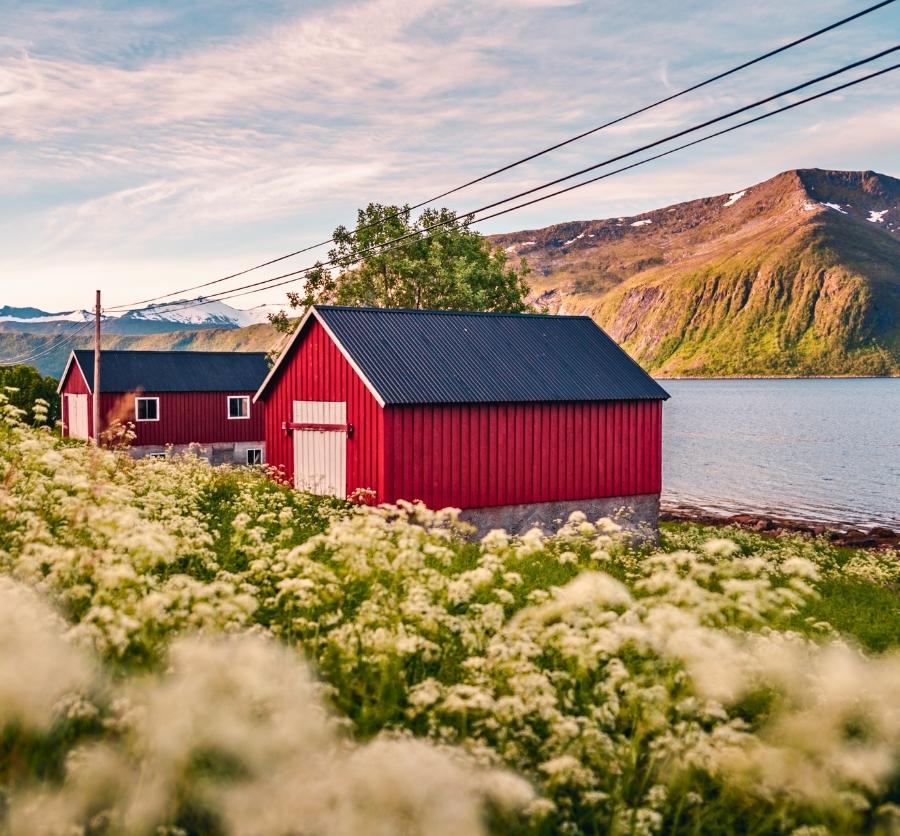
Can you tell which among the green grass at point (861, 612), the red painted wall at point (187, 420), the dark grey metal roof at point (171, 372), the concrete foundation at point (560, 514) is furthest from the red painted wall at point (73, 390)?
the green grass at point (861, 612)

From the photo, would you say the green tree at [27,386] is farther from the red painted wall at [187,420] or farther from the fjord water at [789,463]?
the fjord water at [789,463]

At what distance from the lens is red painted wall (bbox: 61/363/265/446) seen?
148 ft

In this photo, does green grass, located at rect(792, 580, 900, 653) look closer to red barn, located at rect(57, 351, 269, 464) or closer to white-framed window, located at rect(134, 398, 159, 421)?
red barn, located at rect(57, 351, 269, 464)

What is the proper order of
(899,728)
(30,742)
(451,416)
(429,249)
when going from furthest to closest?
(429,249)
(451,416)
(899,728)
(30,742)

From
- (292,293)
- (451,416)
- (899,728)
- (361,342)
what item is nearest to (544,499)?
(451,416)

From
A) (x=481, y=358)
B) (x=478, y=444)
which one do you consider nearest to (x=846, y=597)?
(x=478, y=444)

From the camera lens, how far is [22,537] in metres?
8.29

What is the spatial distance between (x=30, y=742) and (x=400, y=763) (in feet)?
8.28

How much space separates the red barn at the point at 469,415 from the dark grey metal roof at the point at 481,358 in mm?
46

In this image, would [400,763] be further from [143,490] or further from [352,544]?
[143,490]

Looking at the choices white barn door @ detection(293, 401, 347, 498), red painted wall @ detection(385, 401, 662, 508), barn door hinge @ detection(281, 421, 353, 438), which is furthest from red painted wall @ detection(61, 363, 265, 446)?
red painted wall @ detection(385, 401, 662, 508)

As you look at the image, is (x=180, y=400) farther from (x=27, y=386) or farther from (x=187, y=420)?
(x=27, y=386)

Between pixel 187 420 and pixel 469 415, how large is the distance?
29.7 metres

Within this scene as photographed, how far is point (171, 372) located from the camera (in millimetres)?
47062
